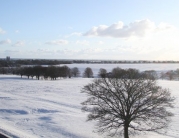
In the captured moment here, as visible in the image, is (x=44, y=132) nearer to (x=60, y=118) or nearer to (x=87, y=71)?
(x=60, y=118)

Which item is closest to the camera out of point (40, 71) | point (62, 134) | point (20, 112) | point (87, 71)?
point (62, 134)

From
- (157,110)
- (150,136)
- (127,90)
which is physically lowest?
(150,136)

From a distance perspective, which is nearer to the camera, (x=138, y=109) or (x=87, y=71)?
(x=138, y=109)

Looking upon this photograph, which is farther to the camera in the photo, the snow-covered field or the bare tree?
the snow-covered field

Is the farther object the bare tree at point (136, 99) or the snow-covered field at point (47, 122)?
the snow-covered field at point (47, 122)

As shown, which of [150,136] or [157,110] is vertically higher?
[157,110]

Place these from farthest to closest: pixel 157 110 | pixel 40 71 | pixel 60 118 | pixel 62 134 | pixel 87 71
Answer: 1. pixel 87 71
2. pixel 40 71
3. pixel 60 118
4. pixel 62 134
5. pixel 157 110

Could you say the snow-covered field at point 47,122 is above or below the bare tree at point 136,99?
below

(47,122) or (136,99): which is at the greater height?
(136,99)

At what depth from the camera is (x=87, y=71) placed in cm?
14162

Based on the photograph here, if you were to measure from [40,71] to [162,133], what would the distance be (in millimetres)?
96435

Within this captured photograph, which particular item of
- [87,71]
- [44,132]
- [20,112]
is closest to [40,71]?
[87,71]

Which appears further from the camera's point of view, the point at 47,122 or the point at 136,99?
the point at 47,122

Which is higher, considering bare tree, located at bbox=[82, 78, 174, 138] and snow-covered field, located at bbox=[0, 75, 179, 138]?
bare tree, located at bbox=[82, 78, 174, 138]
